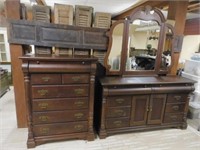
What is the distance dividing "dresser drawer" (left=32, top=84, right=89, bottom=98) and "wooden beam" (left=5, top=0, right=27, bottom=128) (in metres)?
0.60

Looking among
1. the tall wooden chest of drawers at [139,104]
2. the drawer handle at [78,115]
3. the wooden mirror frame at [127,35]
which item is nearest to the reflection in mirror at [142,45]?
the wooden mirror frame at [127,35]

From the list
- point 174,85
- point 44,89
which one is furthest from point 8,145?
point 174,85

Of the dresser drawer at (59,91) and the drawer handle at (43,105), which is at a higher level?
the dresser drawer at (59,91)

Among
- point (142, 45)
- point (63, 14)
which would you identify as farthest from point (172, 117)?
point (63, 14)

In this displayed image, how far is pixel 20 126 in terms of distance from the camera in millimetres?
2465

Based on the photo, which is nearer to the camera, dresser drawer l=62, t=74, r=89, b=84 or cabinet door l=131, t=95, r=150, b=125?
dresser drawer l=62, t=74, r=89, b=84

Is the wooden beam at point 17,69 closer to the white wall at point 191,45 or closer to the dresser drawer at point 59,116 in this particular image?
the dresser drawer at point 59,116

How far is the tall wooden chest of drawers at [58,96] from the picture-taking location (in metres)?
1.85

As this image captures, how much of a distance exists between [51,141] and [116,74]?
1.43 metres

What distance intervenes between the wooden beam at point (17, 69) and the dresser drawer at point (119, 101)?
1.37 metres

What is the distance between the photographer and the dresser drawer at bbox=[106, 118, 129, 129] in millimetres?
2282

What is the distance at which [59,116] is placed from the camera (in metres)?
2.05

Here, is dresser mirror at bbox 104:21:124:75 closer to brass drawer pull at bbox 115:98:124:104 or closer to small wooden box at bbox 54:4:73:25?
brass drawer pull at bbox 115:98:124:104

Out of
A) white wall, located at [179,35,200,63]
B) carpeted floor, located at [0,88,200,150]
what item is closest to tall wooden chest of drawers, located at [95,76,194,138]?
carpeted floor, located at [0,88,200,150]
